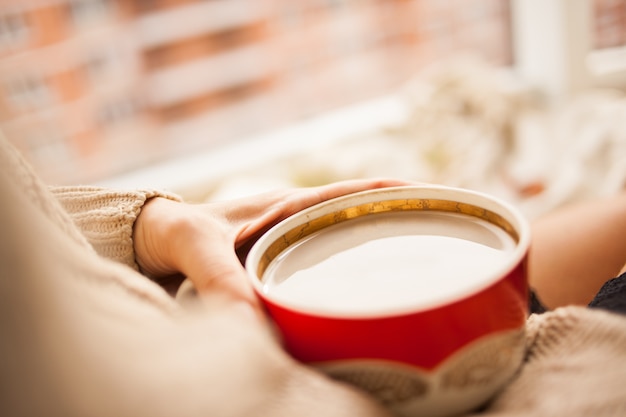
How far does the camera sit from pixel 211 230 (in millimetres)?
445

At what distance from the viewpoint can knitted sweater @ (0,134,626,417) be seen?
0.24 m

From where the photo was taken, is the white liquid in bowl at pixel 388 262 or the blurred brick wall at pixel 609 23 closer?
the white liquid in bowl at pixel 388 262

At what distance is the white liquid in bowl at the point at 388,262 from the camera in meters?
0.34

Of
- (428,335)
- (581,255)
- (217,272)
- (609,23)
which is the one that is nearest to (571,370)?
(428,335)

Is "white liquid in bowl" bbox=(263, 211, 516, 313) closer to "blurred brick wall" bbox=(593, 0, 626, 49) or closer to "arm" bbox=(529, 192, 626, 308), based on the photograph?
"arm" bbox=(529, 192, 626, 308)

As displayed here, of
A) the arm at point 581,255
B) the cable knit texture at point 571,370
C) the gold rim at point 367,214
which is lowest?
the arm at point 581,255

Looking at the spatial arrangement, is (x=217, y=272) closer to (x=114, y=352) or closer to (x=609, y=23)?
(x=114, y=352)

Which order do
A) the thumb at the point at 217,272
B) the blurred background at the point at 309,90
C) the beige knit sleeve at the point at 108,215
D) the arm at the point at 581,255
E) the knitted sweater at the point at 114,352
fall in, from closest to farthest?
the knitted sweater at the point at 114,352 < the thumb at the point at 217,272 < the beige knit sleeve at the point at 108,215 < the arm at the point at 581,255 < the blurred background at the point at 309,90

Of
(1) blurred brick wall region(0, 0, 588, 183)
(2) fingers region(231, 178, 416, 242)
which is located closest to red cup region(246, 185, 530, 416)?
(2) fingers region(231, 178, 416, 242)

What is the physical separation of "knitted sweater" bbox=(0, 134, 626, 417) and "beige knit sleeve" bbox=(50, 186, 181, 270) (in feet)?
0.49

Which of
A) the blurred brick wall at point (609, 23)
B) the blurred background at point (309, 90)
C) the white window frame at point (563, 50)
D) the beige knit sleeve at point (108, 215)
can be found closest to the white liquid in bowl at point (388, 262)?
the beige knit sleeve at point (108, 215)

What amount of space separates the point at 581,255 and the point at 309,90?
117cm

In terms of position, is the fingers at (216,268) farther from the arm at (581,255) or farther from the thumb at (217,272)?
the arm at (581,255)

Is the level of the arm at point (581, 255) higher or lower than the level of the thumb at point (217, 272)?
lower
